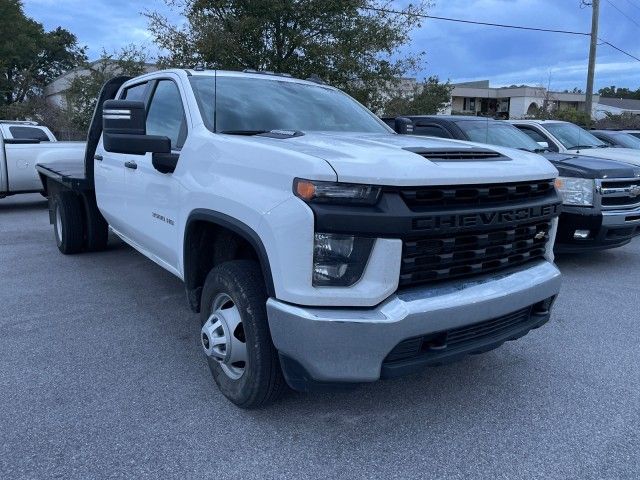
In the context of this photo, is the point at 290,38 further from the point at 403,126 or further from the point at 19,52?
the point at 19,52

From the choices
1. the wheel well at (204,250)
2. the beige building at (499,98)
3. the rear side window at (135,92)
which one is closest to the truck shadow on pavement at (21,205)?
the rear side window at (135,92)

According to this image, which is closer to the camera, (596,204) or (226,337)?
(226,337)

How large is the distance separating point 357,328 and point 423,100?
2001 centimetres

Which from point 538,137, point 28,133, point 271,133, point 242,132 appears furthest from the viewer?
point 28,133

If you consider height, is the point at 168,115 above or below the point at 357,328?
above

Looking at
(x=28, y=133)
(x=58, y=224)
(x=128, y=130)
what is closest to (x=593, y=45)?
(x=28, y=133)

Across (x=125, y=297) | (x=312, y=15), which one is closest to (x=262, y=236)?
(x=125, y=297)

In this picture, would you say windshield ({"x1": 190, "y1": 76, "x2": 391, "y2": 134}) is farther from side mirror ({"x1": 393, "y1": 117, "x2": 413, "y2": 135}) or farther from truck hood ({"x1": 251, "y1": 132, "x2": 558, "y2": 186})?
truck hood ({"x1": 251, "y1": 132, "x2": 558, "y2": 186})

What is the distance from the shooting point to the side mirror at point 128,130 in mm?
3520

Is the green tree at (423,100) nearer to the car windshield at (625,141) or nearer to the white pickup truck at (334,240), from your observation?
the car windshield at (625,141)

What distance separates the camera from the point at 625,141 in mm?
11961

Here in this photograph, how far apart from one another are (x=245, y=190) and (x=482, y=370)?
2.06 meters

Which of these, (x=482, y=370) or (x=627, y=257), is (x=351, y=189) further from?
(x=627, y=257)

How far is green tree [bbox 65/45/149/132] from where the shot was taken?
2106 centimetres
